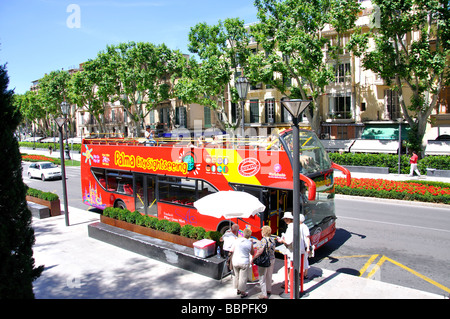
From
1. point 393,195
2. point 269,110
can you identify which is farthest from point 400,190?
point 269,110

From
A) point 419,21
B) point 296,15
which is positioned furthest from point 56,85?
point 419,21

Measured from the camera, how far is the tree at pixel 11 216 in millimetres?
5672

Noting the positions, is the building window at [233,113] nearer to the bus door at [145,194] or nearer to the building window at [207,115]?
the building window at [207,115]

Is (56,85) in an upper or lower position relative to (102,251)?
upper

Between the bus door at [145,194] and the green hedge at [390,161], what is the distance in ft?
69.0

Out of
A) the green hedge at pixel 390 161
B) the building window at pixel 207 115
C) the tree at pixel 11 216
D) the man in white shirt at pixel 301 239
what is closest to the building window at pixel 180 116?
the building window at pixel 207 115

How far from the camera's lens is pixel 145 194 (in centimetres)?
1402

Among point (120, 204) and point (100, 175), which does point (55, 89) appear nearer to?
point (100, 175)

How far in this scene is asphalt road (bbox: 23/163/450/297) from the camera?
29.8 ft

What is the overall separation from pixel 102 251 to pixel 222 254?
14.1 feet

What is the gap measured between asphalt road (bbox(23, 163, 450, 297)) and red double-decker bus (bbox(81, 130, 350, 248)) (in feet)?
3.15

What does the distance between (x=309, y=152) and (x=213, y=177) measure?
321 cm

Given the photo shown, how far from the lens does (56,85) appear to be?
59000mm
